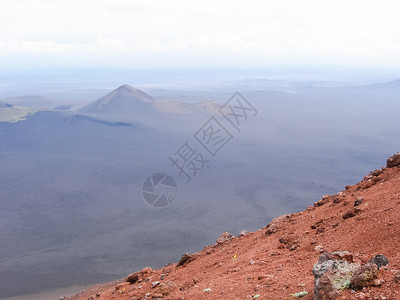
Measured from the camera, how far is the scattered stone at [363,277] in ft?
13.4

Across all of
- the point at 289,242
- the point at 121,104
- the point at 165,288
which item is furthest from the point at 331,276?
the point at 121,104

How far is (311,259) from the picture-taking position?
6.38 metres

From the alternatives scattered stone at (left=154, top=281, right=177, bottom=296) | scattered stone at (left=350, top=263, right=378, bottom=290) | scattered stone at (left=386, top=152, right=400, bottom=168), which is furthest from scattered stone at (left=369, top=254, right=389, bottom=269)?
scattered stone at (left=386, top=152, right=400, bottom=168)

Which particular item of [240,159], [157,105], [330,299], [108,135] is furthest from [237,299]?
[157,105]

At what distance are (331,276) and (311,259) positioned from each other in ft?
7.48

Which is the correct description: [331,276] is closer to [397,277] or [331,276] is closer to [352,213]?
[397,277]

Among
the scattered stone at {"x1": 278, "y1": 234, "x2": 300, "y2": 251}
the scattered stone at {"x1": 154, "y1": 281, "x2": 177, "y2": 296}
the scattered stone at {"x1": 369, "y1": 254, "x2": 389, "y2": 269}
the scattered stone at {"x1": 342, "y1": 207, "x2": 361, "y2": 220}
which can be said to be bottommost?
the scattered stone at {"x1": 154, "y1": 281, "x2": 177, "y2": 296}

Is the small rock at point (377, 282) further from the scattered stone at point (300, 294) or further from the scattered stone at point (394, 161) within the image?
the scattered stone at point (394, 161)

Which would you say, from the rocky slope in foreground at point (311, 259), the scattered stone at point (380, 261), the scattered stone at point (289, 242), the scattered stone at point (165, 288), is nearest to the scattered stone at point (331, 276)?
the rocky slope in foreground at point (311, 259)

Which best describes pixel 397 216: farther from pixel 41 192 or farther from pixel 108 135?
pixel 108 135

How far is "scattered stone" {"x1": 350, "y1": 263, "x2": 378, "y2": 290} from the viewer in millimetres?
4082

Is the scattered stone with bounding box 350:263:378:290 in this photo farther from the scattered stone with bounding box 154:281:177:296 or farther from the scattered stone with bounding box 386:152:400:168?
the scattered stone with bounding box 386:152:400:168

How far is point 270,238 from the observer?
8891 mm

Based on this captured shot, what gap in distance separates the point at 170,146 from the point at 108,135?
61.0 feet
